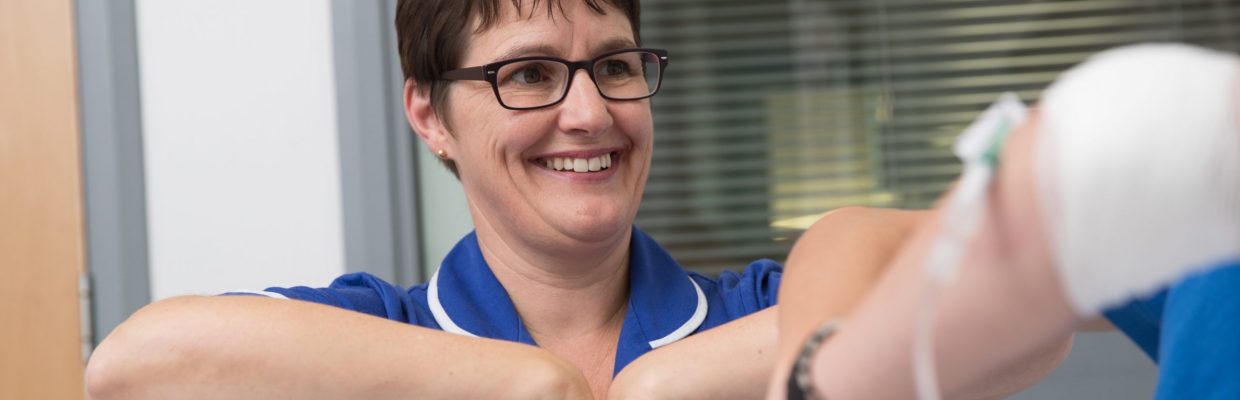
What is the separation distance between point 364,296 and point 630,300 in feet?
0.82

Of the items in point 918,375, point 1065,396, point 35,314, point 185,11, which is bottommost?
point 1065,396

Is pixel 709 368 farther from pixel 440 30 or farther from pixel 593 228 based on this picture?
pixel 440 30

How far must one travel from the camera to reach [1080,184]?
417 millimetres

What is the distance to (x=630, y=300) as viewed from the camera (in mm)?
1282

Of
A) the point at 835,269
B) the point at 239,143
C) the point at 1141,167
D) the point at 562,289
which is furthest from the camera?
the point at 239,143

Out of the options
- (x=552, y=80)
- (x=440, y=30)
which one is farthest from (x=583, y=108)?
(x=440, y=30)

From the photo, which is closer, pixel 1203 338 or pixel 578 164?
pixel 1203 338

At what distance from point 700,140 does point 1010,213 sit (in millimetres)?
2307

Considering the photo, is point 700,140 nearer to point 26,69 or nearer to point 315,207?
point 315,207

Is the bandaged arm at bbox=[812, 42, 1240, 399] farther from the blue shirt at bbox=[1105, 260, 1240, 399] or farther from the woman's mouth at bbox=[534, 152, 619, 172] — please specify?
the woman's mouth at bbox=[534, 152, 619, 172]

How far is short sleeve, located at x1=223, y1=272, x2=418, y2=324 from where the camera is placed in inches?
45.2

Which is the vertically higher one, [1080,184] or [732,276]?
[1080,184]

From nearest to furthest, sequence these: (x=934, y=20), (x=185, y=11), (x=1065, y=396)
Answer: (x=185, y=11) → (x=1065, y=396) → (x=934, y=20)

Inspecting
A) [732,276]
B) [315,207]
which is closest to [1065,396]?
[732,276]
